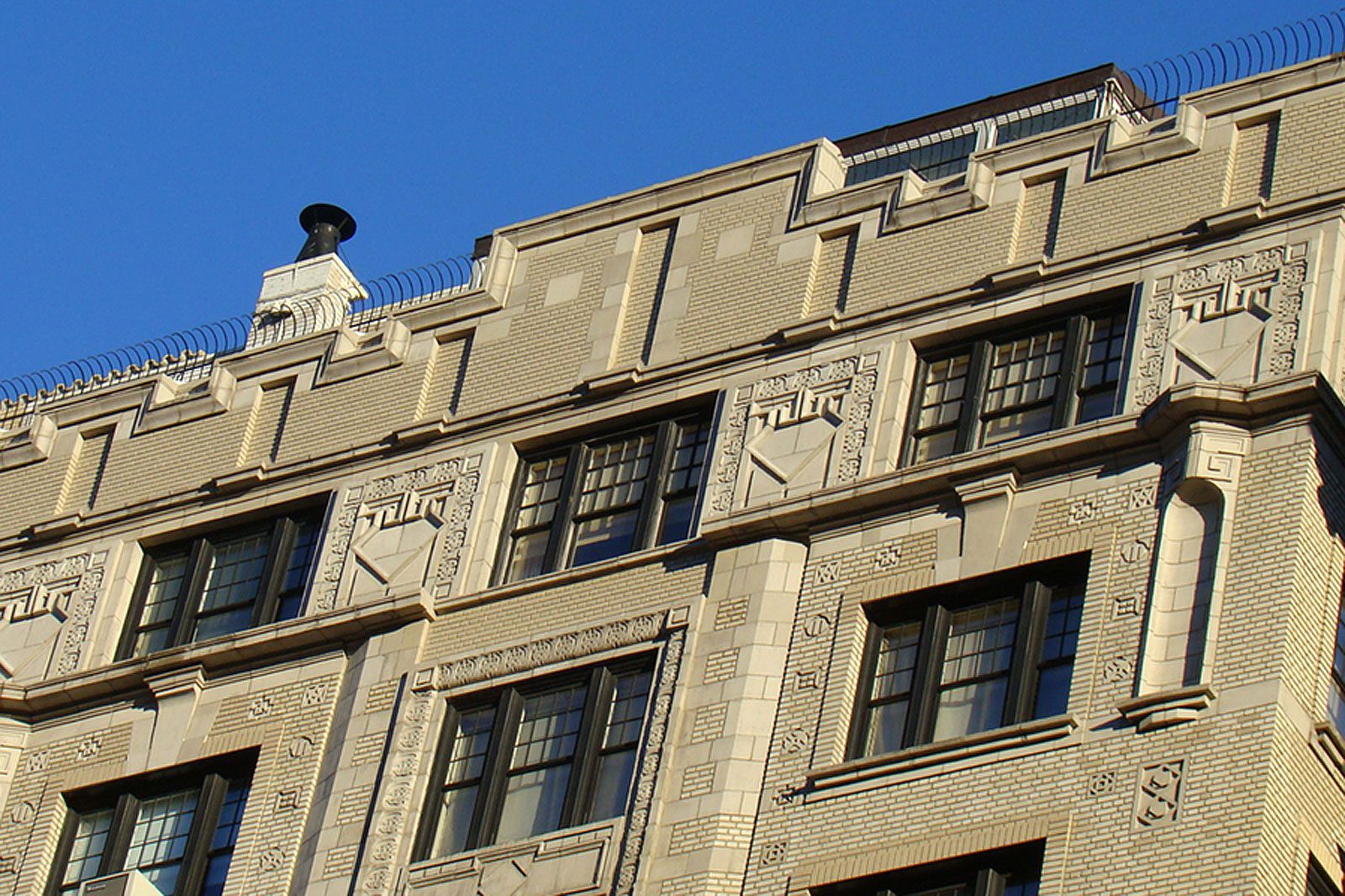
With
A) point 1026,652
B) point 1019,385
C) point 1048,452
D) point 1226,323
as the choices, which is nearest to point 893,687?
point 1026,652

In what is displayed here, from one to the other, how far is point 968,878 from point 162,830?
11436 mm

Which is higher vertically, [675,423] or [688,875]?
[675,423]

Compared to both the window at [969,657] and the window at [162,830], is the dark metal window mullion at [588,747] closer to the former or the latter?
the window at [969,657]

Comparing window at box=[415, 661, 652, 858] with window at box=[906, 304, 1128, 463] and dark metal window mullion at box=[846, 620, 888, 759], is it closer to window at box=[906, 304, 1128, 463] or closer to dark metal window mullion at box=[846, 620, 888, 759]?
dark metal window mullion at box=[846, 620, 888, 759]

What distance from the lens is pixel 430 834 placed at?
121 ft

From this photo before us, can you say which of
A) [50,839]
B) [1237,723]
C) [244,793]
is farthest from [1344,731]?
[50,839]

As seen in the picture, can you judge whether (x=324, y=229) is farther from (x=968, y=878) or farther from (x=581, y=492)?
(x=968, y=878)

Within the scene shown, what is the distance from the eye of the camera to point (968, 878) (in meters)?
32.8

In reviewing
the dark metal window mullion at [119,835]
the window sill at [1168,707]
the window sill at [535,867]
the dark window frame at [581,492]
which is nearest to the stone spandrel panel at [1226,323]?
the window sill at [1168,707]

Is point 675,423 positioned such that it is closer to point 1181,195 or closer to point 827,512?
point 827,512

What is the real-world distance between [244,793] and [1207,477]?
493 inches

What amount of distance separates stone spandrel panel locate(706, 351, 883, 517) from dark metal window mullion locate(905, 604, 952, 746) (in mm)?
2428

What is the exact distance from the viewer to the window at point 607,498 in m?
38.8

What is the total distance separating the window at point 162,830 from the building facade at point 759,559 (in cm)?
5
